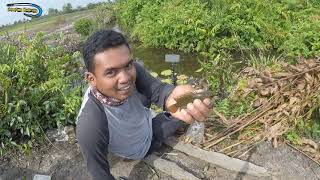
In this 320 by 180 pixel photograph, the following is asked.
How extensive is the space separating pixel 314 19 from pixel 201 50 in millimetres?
2298

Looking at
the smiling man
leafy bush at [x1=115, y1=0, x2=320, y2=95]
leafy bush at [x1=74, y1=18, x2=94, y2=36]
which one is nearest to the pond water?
leafy bush at [x1=115, y1=0, x2=320, y2=95]

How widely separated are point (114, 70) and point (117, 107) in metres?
0.56

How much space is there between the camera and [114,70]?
282cm

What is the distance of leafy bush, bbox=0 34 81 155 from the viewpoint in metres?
4.47

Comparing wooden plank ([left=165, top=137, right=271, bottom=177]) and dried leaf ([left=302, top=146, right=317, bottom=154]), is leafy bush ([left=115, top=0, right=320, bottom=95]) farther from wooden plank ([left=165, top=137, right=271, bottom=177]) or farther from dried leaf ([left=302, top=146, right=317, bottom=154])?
dried leaf ([left=302, top=146, right=317, bottom=154])

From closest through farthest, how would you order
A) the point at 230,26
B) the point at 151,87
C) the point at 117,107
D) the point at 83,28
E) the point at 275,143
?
the point at 117,107, the point at 151,87, the point at 275,143, the point at 230,26, the point at 83,28

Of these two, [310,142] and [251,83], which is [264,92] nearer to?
[251,83]

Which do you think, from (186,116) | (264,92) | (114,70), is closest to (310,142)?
(264,92)

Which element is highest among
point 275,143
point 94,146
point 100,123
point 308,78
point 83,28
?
point 100,123

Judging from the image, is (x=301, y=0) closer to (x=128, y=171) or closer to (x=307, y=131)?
(x=307, y=131)

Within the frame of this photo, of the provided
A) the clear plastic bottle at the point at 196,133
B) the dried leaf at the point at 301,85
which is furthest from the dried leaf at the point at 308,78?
the clear plastic bottle at the point at 196,133

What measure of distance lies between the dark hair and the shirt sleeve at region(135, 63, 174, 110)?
0.71 meters

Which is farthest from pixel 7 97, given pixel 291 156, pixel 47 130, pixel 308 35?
pixel 308 35

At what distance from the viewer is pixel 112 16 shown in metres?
12.5
